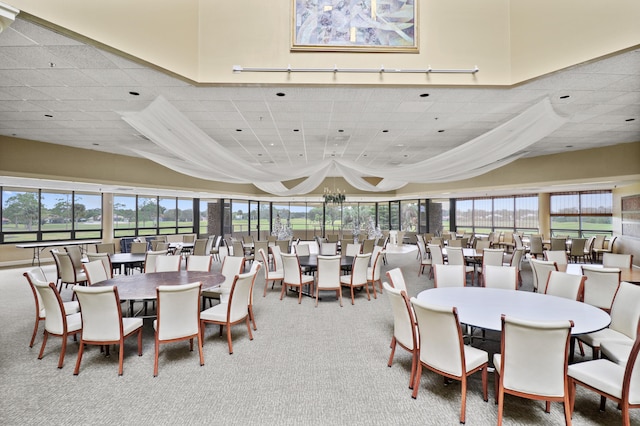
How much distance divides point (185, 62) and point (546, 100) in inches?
175

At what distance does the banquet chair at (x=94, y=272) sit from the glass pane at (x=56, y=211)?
903 cm

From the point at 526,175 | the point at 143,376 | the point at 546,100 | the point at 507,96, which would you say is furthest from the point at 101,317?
the point at 526,175

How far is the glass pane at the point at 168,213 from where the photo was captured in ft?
46.2

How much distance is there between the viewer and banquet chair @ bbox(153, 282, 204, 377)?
3.19 meters

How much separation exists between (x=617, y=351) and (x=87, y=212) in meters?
15.4

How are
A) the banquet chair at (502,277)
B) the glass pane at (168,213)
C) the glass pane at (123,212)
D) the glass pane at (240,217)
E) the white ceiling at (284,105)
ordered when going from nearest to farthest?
1. the white ceiling at (284,105)
2. the banquet chair at (502,277)
3. the glass pane at (123,212)
4. the glass pane at (168,213)
5. the glass pane at (240,217)

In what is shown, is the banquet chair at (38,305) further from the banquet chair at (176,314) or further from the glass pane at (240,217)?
the glass pane at (240,217)

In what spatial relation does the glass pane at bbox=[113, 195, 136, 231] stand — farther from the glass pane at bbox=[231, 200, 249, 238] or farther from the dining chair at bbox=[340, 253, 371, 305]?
the dining chair at bbox=[340, 253, 371, 305]

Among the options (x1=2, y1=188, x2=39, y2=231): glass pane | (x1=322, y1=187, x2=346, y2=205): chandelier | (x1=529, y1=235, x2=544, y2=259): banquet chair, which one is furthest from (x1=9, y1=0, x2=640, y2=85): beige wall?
(x1=2, y1=188, x2=39, y2=231): glass pane

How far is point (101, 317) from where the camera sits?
317cm

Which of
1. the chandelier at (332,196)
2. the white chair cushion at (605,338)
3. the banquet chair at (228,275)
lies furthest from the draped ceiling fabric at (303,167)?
the chandelier at (332,196)

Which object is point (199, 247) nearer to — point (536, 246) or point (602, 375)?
point (602, 375)

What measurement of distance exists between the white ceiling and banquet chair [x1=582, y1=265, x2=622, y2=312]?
2205 mm

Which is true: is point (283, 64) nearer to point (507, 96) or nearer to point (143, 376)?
point (507, 96)
